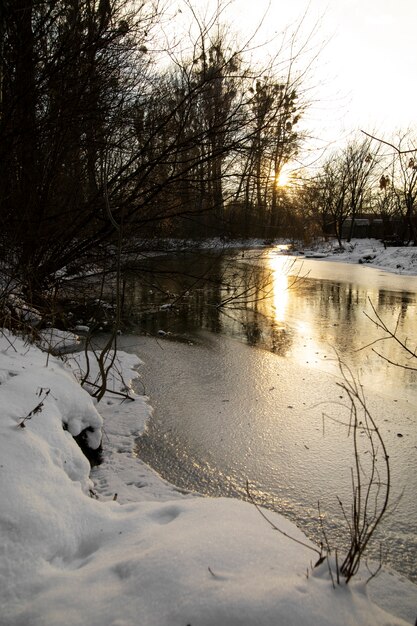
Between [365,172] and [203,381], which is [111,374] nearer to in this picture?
[203,381]

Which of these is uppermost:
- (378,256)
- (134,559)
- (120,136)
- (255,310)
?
(120,136)

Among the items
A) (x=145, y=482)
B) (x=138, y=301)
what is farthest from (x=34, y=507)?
(x=138, y=301)

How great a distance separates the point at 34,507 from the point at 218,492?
1.51 metres

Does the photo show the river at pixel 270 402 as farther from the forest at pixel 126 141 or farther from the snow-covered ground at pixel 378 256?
the snow-covered ground at pixel 378 256

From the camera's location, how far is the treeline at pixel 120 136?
14.3 ft

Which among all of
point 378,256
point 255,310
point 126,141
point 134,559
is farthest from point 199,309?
point 378,256

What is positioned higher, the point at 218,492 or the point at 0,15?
Result: the point at 0,15

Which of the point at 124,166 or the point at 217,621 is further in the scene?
the point at 124,166

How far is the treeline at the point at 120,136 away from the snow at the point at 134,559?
8.24ft

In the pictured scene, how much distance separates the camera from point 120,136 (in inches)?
201

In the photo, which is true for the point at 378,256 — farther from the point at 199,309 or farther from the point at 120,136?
the point at 120,136

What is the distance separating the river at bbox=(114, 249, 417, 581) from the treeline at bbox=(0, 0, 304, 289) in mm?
809

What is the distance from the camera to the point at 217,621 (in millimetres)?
1424

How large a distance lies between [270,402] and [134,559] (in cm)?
316
